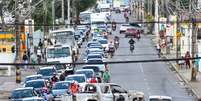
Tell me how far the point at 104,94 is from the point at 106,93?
0.98 feet

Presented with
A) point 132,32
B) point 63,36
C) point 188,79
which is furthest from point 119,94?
point 132,32

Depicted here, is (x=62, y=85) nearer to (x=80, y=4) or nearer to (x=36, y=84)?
(x=36, y=84)

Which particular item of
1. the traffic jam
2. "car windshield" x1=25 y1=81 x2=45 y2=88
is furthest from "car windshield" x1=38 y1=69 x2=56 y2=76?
"car windshield" x1=25 y1=81 x2=45 y2=88

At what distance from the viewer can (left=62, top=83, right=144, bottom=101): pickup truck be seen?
35.8m

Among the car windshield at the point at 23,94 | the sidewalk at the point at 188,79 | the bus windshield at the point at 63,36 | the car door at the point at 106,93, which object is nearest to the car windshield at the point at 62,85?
the car windshield at the point at 23,94

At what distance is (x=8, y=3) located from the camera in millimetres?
74188

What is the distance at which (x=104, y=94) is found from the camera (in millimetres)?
36438

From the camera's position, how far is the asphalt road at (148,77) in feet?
152

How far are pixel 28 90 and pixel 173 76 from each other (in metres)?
19.7

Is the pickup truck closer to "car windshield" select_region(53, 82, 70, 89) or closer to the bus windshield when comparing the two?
"car windshield" select_region(53, 82, 70, 89)

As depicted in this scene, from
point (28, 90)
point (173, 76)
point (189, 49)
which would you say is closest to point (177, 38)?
point (189, 49)

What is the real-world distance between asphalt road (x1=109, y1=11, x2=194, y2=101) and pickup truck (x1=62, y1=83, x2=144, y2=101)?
548 centimetres

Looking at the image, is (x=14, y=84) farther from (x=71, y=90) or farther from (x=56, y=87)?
(x=71, y=90)

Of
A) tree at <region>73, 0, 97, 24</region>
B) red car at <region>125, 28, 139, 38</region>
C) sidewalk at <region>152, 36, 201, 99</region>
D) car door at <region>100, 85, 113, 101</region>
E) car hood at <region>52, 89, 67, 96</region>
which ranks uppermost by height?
tree at <region>73, 0, 97, 24</region>
